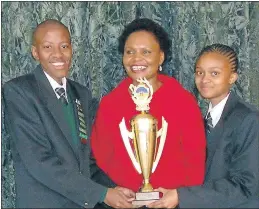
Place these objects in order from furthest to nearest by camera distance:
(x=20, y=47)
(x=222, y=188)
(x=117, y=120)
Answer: (x=20, y=47)
(x=117, y=120)
(x=222, y=188)

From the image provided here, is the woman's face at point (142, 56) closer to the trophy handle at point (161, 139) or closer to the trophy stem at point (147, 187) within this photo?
the trophy handle at point (161, 139)

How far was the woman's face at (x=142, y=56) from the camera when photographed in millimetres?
2465

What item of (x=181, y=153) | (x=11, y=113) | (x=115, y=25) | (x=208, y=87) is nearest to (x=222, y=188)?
(x=181, y=153)

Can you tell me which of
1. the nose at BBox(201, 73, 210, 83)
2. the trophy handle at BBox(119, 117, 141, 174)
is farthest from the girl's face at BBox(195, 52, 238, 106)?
the trophy handle at BBox(119, 117, 141, 174)

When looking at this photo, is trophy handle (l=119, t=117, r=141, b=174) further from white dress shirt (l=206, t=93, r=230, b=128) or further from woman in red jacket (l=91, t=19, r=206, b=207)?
white dress shirt (l=206, t=93, r=230, b=128)

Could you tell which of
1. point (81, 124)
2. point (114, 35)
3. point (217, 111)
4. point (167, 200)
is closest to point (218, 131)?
point (217, 111)

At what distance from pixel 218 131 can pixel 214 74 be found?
0.79 feet

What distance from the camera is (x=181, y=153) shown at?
7.91 feet

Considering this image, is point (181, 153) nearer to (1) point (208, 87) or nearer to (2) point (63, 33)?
(1) point (208, 87)

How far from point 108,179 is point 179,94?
1.55 ft

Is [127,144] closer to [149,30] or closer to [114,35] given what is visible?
[149,30]

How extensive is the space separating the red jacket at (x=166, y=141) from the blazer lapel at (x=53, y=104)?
0.53 ft

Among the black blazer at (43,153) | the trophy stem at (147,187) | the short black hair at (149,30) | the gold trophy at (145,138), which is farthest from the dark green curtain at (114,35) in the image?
the trophy stem at (147,187)

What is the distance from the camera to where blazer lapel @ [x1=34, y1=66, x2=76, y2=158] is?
2430 millimetres
